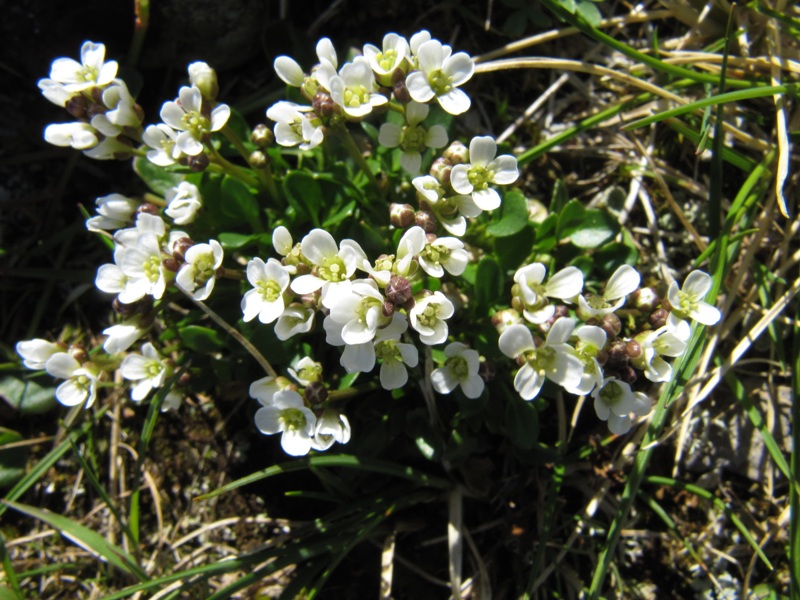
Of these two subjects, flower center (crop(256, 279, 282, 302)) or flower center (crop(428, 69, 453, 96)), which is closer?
flower center (crop(256, 279, 282, 302))

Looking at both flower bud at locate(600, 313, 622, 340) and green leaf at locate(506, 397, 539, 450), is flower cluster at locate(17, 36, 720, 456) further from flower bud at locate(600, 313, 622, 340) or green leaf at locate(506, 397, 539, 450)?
green leaf at locate(506, 397, 539, 450)

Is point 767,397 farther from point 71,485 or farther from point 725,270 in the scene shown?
point 71,485

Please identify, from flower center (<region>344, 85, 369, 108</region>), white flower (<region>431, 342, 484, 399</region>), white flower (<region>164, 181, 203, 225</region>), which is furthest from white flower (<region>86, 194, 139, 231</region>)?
white flower (<region>431, 342, 484, 399</region>)

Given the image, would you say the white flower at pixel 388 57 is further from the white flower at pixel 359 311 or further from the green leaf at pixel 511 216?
the white flower at pixel 359 311

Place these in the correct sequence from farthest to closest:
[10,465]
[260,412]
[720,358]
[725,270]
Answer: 1. [10,465]
2. [720,358]
3. [725,270]
4. [260,412]

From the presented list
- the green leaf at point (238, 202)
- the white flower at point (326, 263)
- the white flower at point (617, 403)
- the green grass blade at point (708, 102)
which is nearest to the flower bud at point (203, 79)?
the green leaf at point (238, 202)

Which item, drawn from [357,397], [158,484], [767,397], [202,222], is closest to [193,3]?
[202,222]
